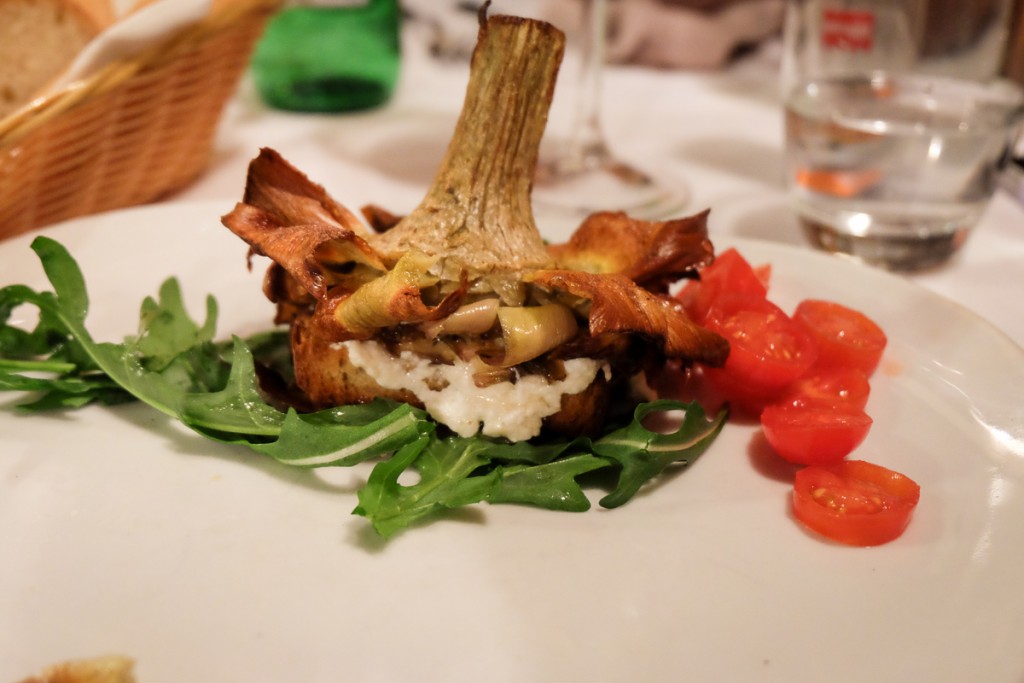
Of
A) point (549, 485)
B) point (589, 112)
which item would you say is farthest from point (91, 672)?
point (589, 112)

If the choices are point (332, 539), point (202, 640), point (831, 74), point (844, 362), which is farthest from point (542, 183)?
point (202, 640)

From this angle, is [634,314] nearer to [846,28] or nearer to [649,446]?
[649,446]

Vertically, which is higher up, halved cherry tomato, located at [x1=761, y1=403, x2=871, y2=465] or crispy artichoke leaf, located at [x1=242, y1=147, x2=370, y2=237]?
crispy artichoke leaf, located at [x1=242, y1=147, x2=370, y2=237]

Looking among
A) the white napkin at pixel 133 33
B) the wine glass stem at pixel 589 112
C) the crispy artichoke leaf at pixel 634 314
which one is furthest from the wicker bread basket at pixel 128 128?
the crispy artichoke leaf at pixel 634 314

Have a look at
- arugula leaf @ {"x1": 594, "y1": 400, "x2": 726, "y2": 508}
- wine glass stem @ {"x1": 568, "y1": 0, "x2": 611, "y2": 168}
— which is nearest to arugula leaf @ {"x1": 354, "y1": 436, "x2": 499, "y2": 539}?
arugula leaf @ {"x1": 594, "y1": 400, "x2": 726, "y2": 508}

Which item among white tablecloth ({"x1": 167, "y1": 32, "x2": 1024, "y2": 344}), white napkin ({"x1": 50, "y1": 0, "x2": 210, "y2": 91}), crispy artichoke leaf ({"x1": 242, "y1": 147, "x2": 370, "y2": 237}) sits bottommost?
white tablecloth ({"x1": 167, "y1": 32, "x2": 1024, "y2": 344})

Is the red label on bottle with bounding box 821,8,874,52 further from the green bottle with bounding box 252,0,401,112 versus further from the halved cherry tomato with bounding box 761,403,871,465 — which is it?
the halved cherry tomato with bounding box 761,403,871,465

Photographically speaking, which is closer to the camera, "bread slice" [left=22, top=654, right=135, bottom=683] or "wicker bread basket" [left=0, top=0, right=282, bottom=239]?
"bread slice" [left=22, top=654, right=135, bottom=683]
